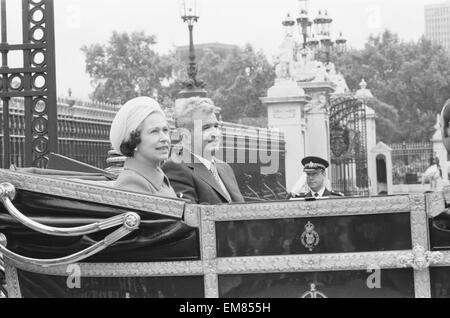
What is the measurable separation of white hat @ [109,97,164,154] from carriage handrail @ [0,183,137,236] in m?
0.44

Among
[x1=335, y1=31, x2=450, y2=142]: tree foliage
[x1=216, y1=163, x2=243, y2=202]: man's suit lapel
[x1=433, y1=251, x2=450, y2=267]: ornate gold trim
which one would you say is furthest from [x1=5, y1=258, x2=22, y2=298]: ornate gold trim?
[x1=335, y1=31, x2=450, y2=142]: tree foliage

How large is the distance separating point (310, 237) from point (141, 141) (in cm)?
91

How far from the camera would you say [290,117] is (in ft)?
60.8

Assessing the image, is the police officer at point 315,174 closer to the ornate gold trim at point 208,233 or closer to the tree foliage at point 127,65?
the ornate gold trim at point 208,233

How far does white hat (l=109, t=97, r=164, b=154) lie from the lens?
3941 mm

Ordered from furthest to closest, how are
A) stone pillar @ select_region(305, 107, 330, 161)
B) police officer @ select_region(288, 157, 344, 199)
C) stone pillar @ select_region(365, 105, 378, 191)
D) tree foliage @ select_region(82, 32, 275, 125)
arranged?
tree foliage @ select_region(82, 32, 275, 125) → stone pillar @ select_region(365, 105, 378, 191) → stone pillar @ select_region(305, 107, 330, 161) → police officer @ select_region(288, 157, 344, 199)

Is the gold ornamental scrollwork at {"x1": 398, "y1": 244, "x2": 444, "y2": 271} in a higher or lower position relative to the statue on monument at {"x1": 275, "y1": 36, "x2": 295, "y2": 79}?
lower

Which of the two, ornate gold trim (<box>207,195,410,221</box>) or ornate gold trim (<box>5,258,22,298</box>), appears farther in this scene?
ornate gold trim (<box>5,258,22,298</box>)

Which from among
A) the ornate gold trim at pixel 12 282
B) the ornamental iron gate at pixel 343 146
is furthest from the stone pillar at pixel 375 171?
the ornate gold trim at pixel 12 282

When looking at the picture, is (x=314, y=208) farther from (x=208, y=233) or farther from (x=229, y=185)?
(x=229, y=185)

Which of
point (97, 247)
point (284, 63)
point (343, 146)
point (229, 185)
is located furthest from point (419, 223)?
point (343, 146)

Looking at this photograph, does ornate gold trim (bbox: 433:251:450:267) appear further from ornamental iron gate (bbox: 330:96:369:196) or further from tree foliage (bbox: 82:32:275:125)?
tree foliage (bbox: 82:32:275:125)

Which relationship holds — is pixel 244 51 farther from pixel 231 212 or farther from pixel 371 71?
pixel 231 212
